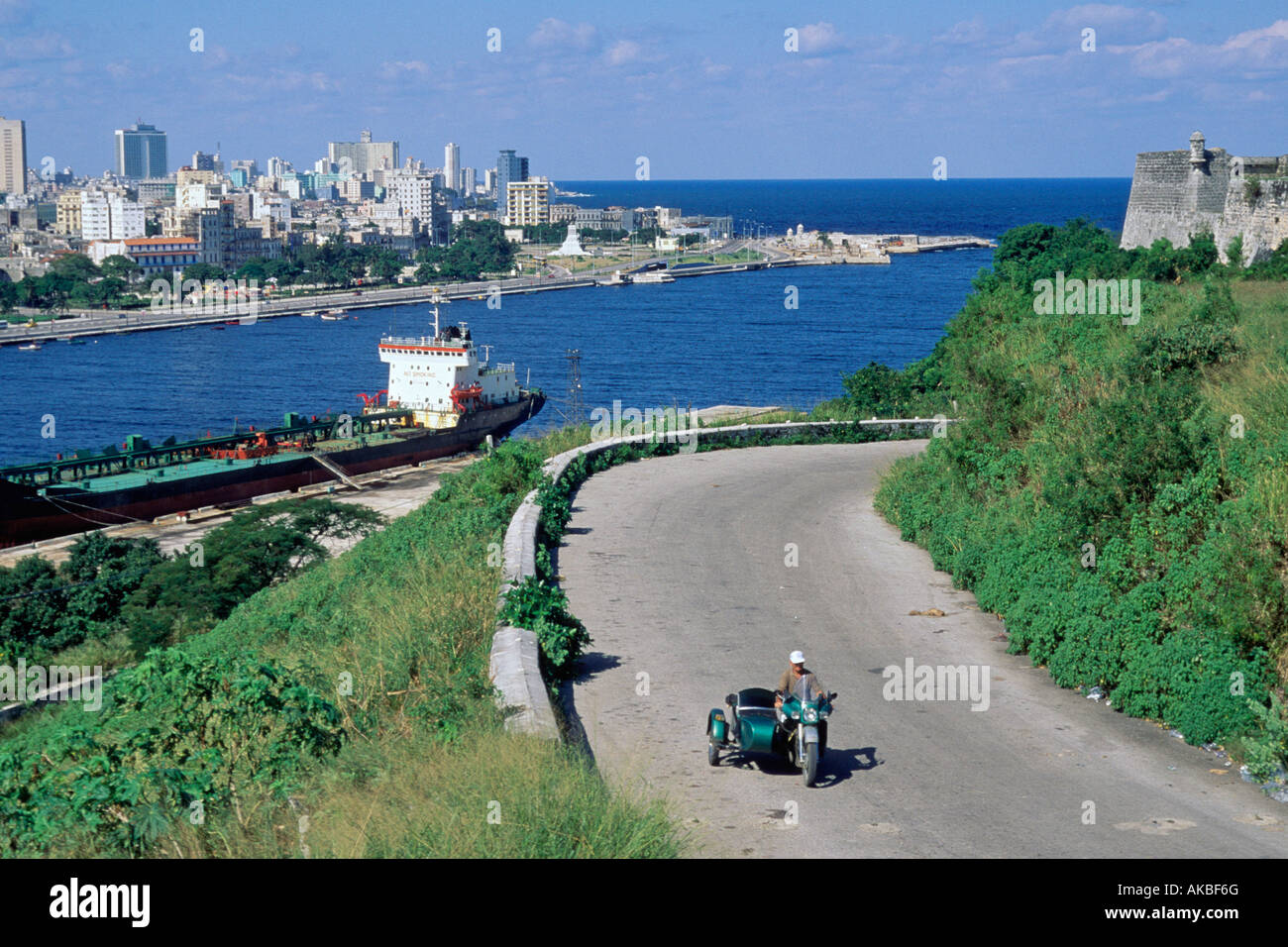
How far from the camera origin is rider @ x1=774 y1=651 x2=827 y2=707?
7.60 m

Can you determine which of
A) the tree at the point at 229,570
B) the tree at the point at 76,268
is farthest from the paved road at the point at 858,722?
the tree at the point at 76,268

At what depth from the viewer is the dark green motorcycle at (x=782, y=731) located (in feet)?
24.5

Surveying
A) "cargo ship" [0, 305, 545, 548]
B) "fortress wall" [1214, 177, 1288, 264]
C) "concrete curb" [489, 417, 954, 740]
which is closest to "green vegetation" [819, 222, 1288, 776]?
"concrete curb" [489, 417, 954, 740]

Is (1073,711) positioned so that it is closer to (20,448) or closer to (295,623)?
(295,623)

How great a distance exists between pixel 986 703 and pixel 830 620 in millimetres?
2335

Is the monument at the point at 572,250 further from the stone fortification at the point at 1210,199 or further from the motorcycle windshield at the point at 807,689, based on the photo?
the motorcycle windshield at the point at 807,689

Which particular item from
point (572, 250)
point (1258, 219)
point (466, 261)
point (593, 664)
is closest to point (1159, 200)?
point (1258, 219)

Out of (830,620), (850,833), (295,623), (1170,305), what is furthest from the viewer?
(1170,305)

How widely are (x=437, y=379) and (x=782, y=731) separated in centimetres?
4796

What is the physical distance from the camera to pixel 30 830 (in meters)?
6.09

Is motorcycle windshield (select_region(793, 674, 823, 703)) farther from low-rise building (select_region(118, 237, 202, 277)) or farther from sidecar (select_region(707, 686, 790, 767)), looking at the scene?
low-rise building (select_region(118, 237, 202, 277))

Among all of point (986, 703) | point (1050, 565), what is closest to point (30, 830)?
point (986, 703)

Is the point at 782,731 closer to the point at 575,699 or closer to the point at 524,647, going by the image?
the point at 575,699

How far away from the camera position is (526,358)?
89.7 m
